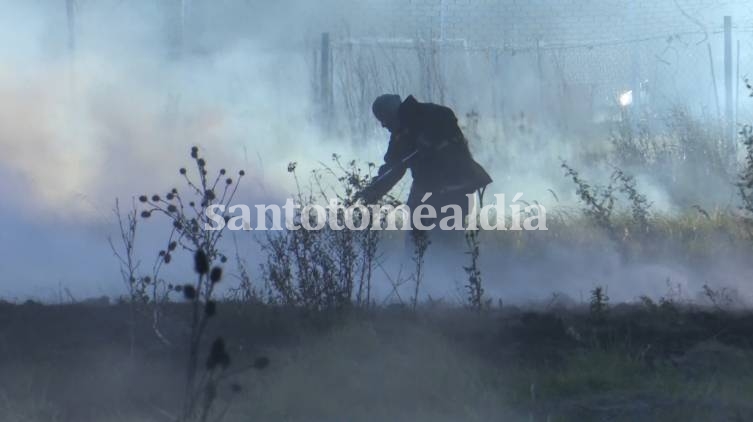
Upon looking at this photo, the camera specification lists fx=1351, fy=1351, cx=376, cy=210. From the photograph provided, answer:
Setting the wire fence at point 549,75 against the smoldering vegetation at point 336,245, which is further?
the wire fence at point 549,75

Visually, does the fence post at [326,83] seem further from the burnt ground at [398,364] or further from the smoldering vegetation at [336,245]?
the burnt ground at [398,364]

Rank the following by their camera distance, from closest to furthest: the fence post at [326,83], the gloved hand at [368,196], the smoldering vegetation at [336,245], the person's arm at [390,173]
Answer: the smoldering vegetation at [336,245] < the gloved hand at [368,196] < the person's arm at [390,173] < the fence post at [326,83]

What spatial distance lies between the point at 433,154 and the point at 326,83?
407cm

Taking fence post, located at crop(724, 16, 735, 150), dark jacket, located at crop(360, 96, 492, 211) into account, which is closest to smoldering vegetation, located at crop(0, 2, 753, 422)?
fence post, located at crop(724, 16, 735, 150)

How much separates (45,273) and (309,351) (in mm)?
4475

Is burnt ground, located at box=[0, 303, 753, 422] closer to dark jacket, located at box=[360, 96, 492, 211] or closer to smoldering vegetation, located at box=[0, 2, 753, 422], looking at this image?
smoldering vegetation, located at box=[0, 2, 753, 422]

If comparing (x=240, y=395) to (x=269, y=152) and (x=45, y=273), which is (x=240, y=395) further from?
(x=269, y=152)

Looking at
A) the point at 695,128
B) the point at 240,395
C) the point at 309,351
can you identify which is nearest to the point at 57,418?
the point at 240,395

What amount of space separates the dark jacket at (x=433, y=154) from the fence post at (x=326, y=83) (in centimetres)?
376

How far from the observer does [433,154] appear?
1038cm

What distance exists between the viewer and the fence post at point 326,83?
1401 cm

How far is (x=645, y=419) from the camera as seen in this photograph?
619cm

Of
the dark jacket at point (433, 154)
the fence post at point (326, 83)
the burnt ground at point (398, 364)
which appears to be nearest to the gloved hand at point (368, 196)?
the burnt ground at point (398, 364)

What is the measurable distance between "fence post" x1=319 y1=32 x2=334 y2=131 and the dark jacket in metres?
Answer: 3.76
